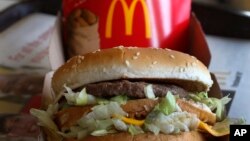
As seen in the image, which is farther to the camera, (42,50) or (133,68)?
(42,50)

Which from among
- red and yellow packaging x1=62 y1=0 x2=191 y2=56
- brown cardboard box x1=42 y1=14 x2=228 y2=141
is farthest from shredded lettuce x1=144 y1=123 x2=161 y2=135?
red and yellow packaging x1=62 y1=0 x2=191 y2=56

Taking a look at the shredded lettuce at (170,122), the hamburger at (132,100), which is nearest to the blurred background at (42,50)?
the hamburger at (132,100)

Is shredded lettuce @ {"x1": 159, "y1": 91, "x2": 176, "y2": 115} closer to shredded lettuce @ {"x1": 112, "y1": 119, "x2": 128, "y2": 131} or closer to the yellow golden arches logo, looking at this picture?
shredded lettuce @ {"x1": 112, "y1": 119, "x2": 128, "y2": 131}

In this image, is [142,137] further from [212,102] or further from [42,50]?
[42,50]

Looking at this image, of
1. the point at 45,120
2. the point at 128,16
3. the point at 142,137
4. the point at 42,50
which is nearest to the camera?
the point at 142,137

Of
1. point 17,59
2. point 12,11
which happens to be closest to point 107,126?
point 17,59

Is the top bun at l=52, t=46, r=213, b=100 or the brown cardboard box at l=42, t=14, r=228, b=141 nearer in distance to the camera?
the top bun at l=52, t=46, r=213, b=100

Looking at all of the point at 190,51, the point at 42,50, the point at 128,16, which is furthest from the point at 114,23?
the point at 42,50
